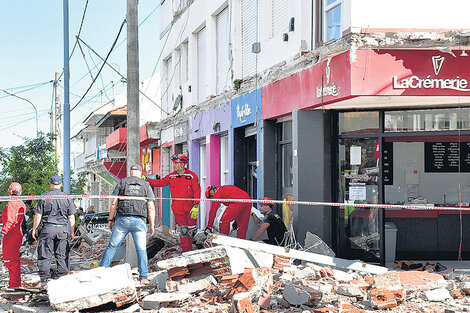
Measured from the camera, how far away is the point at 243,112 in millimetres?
15398

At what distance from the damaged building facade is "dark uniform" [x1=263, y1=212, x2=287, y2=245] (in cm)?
28

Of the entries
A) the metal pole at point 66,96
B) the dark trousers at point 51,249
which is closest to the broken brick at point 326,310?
the dark trousers at point 51,249

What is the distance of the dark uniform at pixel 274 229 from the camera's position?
1199 centimetres

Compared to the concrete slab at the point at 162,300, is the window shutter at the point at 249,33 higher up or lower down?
higher up

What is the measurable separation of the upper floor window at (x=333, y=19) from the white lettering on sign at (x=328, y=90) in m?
0.82

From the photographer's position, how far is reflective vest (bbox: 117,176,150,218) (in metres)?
10.3

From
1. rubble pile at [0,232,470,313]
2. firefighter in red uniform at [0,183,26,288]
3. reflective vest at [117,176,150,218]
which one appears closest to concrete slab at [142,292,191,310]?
rubble pile at [0,232,470,313]

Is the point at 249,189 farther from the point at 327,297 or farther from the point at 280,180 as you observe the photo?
the point at 327,297

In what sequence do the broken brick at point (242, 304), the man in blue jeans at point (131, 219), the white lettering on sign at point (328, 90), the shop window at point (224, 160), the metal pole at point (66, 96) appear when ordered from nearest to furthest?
1. the broken brick at point (242, 304)
2. the man in blue jeans at point (131, 219)
3. the white lettering on sign at point (328, 90)
4. the shop window at point (224, 160)
5. the metal pole at point (66, 96)

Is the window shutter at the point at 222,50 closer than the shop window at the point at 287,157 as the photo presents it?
No

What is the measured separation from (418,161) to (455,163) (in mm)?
680

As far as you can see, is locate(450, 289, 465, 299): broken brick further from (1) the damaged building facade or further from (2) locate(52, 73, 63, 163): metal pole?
(2) locate(52, 73, 63, 163): metal pole

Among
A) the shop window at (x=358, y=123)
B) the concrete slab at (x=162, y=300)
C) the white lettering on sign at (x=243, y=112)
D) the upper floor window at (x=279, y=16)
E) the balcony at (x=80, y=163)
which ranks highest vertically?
the upper floor window at (x=279, y=16)

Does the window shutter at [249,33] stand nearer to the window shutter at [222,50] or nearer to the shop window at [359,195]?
the window shutter at [222,50]
